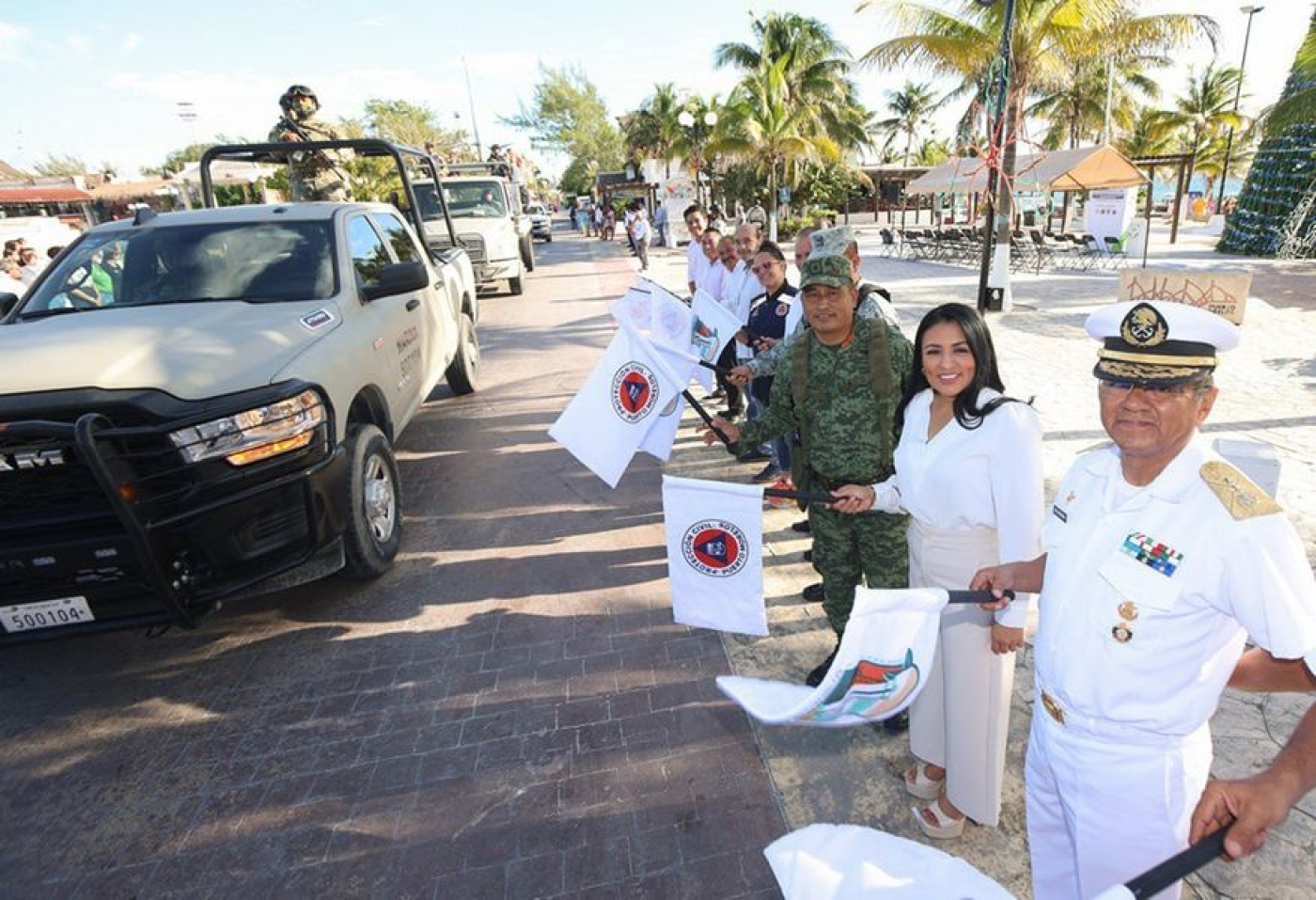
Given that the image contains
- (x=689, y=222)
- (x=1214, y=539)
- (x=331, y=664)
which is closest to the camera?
(x=1214, y=539)

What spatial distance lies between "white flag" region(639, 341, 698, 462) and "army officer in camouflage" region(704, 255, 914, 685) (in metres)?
1.24

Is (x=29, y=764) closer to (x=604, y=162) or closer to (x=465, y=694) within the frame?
(x=465, y=694)

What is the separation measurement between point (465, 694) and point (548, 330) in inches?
376

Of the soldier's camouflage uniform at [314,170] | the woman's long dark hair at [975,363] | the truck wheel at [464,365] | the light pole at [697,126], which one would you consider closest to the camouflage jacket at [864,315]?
the woman's long dark hair at [975,363]

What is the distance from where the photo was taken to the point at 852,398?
9.43 feet

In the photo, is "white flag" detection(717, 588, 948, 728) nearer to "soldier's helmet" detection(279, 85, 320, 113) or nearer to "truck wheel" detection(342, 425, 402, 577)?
"truck wheel" detection(342, 425, 402, 577)

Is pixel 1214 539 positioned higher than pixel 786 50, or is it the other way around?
pixel 786 50

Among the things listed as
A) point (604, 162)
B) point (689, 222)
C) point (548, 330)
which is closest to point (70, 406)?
point (689, 222)

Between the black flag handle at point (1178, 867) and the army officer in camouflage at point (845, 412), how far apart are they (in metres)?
1.60

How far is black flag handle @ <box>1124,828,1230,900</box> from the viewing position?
1.18 m

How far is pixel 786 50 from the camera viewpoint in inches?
1019

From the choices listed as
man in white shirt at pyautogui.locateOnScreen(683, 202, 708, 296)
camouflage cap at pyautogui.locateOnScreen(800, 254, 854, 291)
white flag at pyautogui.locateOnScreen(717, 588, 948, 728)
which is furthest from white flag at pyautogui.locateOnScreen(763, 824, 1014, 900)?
man in white shirt at pyautogui.locateOnScreen(683, 202, 708, 296)

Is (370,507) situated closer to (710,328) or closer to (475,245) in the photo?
(710,328)

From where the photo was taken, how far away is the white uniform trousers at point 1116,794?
60.0 inches
